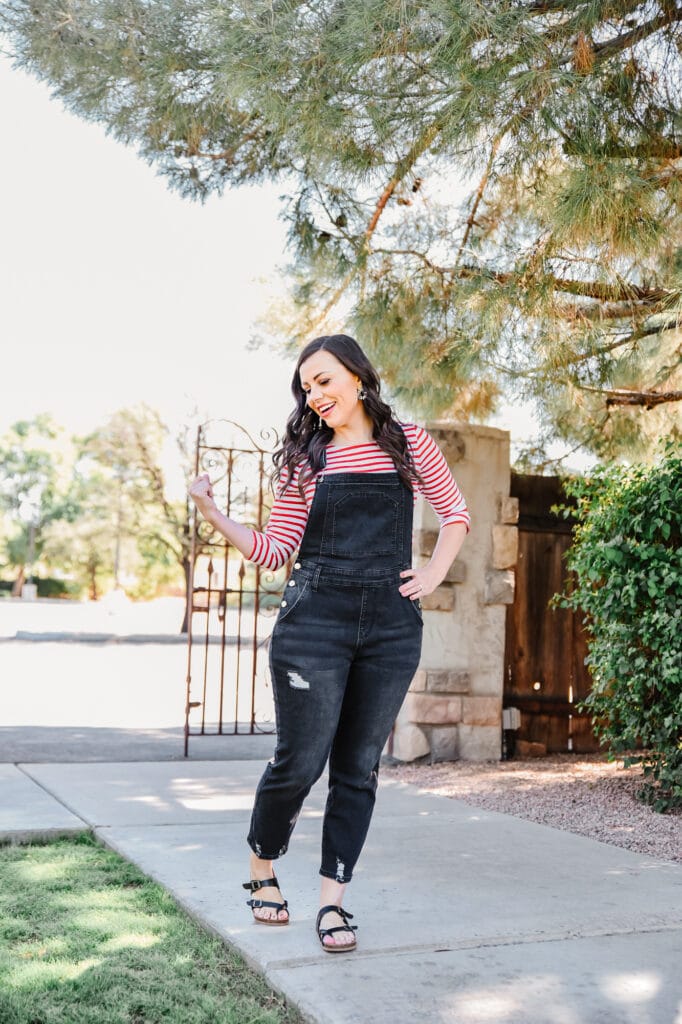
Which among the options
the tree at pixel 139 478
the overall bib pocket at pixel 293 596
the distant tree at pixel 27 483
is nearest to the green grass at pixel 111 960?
the overall bib pocket at pixel 293 596

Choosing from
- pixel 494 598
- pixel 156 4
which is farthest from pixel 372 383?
pixel 494 598

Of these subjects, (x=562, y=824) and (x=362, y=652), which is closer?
(x=362, y=652)

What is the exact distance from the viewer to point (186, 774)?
5625mm

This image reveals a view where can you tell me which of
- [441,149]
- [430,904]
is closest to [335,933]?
[430,904]

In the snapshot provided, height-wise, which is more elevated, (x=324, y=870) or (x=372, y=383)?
(x=372, y=383)

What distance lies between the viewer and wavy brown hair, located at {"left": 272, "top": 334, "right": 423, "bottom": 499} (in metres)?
2.84

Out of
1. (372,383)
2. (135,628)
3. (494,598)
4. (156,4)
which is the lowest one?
(135,628)

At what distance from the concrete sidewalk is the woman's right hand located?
1.15 m

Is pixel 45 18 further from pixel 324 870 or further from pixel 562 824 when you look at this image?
pixel 562 824

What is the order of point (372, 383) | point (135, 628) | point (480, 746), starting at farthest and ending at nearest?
point (135, 628), point (480, 746), point (372, 383)

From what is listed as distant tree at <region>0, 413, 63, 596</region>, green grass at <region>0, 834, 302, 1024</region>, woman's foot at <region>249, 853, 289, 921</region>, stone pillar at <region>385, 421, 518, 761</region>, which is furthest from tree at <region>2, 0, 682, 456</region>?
distant tree at <region>0, 413, 63, 596</region>

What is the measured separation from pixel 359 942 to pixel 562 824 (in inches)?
86.2

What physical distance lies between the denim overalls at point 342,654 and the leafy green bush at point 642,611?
2.40 m

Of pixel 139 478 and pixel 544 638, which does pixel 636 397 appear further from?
pixel 139 478
